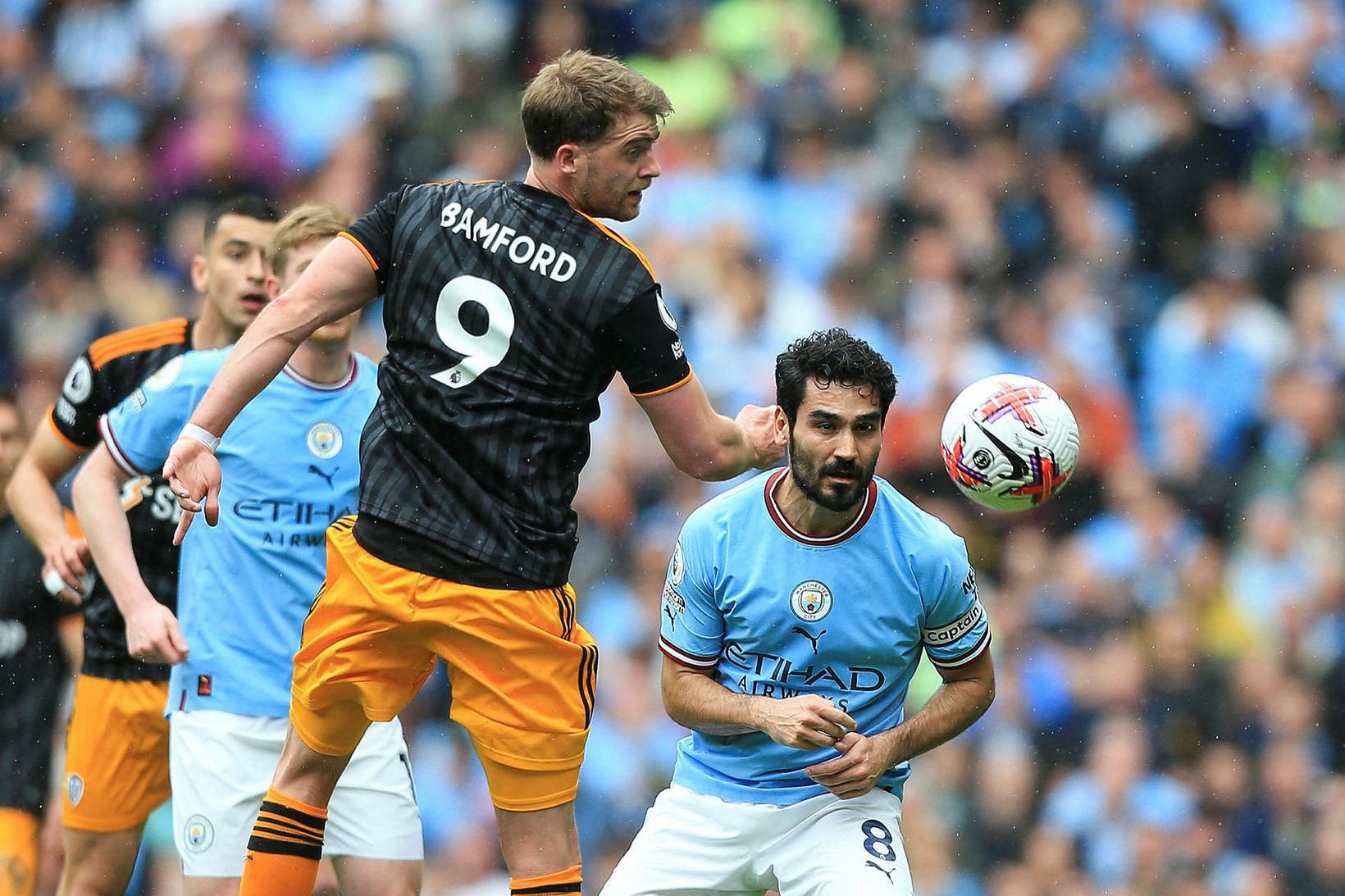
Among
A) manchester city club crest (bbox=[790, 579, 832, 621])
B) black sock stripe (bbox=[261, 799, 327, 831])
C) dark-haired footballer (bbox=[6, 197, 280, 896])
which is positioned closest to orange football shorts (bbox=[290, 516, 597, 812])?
black sock stripe (bbox=[261, 799, 327, 831])

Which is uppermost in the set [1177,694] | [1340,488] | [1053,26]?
[1053,26]

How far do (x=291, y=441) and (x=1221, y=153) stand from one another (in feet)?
24.9

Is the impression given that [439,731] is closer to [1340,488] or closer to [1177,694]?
[1177,694]

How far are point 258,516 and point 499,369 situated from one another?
4.86 ft

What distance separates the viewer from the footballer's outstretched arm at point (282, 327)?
459cm

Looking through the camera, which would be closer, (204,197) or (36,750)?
(36,750)

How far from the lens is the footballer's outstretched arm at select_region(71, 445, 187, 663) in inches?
207

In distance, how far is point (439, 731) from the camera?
10.2m

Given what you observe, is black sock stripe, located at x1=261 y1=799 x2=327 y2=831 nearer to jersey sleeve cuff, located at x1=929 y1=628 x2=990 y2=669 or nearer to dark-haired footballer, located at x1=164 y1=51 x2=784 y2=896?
dark-haired footballer, located at x1=164 y1=51 x2=784 y2=896

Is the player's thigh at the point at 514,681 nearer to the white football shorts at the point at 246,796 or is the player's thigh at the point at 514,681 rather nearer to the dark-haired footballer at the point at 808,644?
the dark-haired footballer at the point at 808,644

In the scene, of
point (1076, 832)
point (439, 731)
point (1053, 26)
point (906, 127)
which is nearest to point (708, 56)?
point (906, 127)

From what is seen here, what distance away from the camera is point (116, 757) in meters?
6.24

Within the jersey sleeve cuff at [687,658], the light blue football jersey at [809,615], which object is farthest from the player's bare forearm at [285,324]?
the jersey sleeve cuff at [687,658]

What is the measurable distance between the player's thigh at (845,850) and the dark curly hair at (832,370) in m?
1.16
